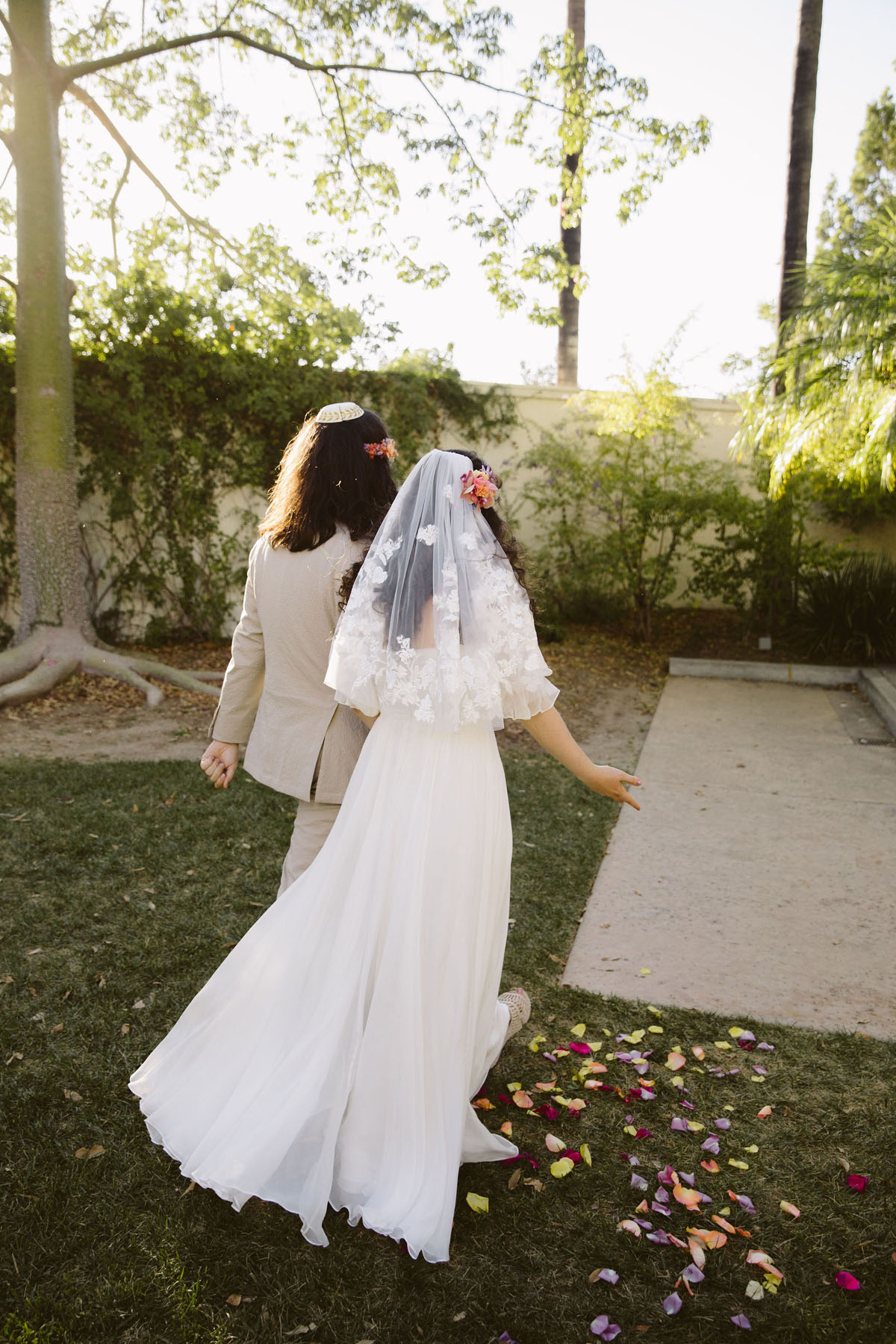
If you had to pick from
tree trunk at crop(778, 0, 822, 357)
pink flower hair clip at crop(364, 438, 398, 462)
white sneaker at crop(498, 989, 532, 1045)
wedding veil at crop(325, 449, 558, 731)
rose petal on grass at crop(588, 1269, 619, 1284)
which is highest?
tree trunk at crop(778, 0, 822, 357)

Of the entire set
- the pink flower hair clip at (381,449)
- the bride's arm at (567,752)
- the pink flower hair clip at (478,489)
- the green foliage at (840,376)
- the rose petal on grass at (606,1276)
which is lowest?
the rose petal on grass at (606,1276)

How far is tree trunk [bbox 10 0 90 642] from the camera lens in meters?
7.29

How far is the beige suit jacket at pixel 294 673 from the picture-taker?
8.70ft

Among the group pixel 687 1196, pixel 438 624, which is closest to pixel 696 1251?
pixel 687 1196

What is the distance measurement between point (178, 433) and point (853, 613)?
7336mm

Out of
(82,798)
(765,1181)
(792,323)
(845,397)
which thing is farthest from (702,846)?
(792,323)

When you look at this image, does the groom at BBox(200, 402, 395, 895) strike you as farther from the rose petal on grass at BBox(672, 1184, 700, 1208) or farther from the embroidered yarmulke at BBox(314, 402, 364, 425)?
the rose petal on grass at BBox(672, 1184, 700, 1208)

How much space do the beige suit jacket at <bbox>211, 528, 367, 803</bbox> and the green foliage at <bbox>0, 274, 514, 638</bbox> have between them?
7.20 meters

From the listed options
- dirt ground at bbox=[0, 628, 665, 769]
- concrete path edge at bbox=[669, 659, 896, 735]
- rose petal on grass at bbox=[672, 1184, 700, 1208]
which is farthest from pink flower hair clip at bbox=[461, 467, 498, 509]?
concrete path edge at bbox=[669, 659, 896, 735]

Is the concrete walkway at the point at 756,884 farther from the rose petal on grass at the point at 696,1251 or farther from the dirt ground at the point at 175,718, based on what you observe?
the rose petal on grass at the point at 696,1251

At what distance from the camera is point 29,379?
7.33 metres

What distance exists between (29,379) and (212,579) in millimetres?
3140

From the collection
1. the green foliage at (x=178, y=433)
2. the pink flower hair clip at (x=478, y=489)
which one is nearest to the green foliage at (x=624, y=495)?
the green foliage at (x=178, y=433)

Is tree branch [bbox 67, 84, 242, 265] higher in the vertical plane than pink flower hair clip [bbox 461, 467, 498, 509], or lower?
higher
